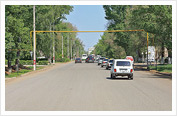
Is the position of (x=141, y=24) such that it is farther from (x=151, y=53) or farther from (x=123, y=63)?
(x=123, y=63)

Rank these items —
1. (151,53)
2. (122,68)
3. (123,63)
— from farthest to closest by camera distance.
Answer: (151,53)
(123,63)
(122,68)

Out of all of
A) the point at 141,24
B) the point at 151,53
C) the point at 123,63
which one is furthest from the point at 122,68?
the point at 151,53

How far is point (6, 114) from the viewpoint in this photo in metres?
10.6

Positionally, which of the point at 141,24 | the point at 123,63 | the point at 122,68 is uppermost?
the point at 141,24

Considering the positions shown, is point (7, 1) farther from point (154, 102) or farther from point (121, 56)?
point (121, 56)

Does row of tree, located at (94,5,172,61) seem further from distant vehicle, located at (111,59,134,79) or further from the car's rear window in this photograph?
distant vehicle, located at (111,59,134,79)

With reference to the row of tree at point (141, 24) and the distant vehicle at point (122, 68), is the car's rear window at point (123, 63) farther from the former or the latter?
the row of tree at point (141, 24)

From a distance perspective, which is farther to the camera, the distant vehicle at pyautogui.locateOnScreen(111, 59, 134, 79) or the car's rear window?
the car's rear window

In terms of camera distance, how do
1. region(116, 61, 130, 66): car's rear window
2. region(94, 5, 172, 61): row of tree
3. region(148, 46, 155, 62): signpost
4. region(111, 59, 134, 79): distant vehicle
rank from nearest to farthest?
region(111, 59, 134, 79): distant vehicle, region(116, 61, 130, 66): car's rear window, region(94, 5, 172, 61): row of tree, region(148, 46, 155, 62): signpost

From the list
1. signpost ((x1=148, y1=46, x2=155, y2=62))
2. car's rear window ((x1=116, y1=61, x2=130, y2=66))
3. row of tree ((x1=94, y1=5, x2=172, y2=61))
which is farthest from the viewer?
signpost ((x1=148, y1=46, x2=155, y2=62))

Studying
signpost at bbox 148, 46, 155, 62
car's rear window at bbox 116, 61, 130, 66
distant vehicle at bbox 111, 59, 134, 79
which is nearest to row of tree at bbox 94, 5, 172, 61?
signpost at bbox 148, 46, 155, 62

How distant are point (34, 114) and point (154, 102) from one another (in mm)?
4906

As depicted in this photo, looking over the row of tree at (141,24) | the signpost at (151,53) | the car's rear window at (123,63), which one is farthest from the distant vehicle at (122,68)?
the signpost at (151,53)

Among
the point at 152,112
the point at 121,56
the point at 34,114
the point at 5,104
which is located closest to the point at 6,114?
the point at 34,114
